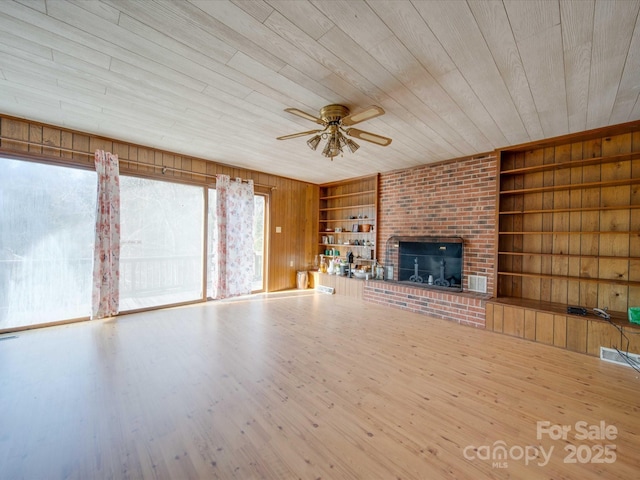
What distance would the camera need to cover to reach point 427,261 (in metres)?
4.76

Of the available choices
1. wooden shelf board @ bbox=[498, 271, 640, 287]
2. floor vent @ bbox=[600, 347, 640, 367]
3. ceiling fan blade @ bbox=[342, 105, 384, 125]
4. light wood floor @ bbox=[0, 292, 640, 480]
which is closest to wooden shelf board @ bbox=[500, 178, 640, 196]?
wooden shelf board @ bbox=[498, 271, 640, 287]

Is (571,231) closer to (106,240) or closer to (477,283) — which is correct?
(477,283)

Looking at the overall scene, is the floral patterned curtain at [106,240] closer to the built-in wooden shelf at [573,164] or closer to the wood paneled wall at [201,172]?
the wood paneled wall at [201,172]

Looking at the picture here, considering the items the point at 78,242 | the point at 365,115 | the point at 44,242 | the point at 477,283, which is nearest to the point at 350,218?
the point at 477,283

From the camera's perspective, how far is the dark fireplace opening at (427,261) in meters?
4.40

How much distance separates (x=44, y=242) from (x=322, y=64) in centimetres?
416

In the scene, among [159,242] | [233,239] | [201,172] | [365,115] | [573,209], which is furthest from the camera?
[233,239]

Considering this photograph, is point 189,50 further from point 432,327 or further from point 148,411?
point 432,327

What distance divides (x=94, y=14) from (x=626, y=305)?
18.6ft

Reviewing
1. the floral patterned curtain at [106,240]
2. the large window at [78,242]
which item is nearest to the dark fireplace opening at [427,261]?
the large window at [78,242]

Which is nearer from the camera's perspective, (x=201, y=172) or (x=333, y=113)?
(x=333, y=113)

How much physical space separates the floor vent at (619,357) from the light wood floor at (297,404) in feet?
0.43

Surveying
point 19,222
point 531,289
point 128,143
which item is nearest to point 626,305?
point 531,289

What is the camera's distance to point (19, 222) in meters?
3.29
